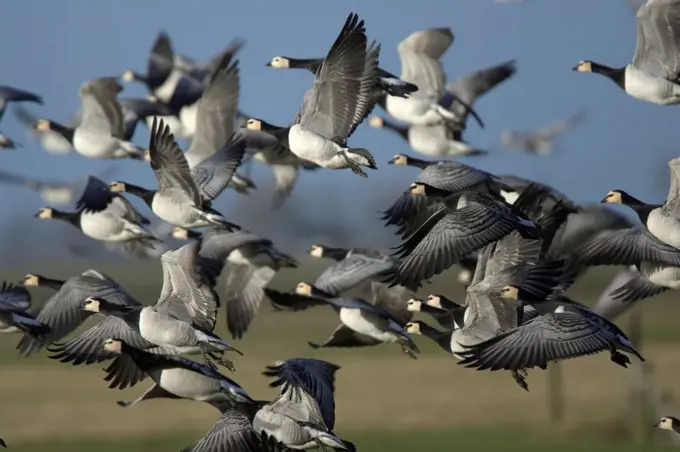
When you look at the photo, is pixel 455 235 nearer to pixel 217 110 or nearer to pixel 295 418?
pixel 295 418

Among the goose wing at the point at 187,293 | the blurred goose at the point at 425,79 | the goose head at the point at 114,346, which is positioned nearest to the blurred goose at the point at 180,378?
the goose head at the point at 114,346

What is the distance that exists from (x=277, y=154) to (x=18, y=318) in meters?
4.28

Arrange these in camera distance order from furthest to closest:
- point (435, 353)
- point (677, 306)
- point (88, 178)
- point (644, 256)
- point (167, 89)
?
Result: point (677, 306), point (435, 353), point (167, 89), point (88, 178), point (644, 256)

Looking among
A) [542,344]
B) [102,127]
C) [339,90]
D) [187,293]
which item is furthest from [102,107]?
[542,344]

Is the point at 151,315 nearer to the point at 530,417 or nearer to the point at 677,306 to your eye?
the point at 530,417

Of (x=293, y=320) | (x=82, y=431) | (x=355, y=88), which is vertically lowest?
(x=293, y=320)

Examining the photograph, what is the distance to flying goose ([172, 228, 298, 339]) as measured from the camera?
15.4m

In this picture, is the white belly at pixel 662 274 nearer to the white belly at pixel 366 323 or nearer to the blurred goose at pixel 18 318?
the white belly at pixel 366 323

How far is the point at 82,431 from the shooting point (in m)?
25.4

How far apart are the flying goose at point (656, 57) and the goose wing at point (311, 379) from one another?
184 inches

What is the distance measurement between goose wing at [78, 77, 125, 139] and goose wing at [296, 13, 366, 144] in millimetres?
4896

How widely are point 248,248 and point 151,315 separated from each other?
419 centimetres

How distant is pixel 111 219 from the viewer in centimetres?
1600

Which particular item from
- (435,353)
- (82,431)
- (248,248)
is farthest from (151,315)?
(435,353)
